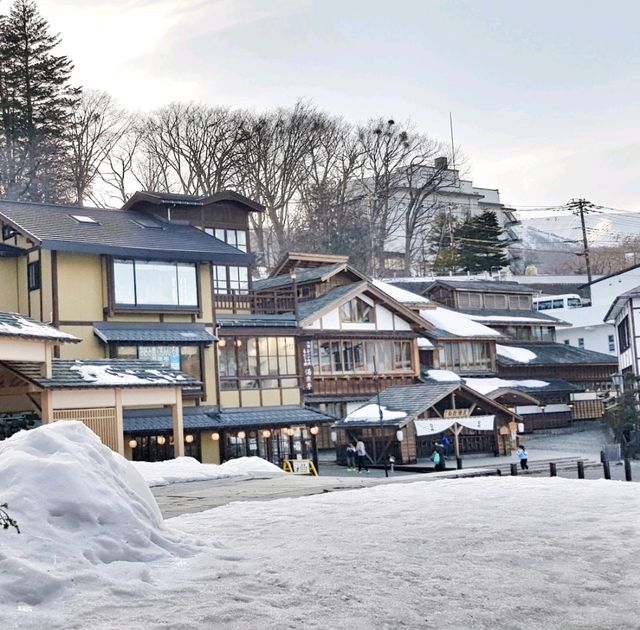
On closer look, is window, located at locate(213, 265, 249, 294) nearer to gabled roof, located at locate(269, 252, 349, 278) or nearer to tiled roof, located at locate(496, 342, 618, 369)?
gabled roof, located at locate(269, 252, 349, 278)

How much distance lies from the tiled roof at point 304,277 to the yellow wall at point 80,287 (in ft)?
46.1

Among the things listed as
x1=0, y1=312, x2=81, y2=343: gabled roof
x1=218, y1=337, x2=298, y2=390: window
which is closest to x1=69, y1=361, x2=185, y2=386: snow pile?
x1=0, y1=312, x2=81, y2=343: gabled roof

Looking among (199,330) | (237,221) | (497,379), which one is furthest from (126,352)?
(497,379)

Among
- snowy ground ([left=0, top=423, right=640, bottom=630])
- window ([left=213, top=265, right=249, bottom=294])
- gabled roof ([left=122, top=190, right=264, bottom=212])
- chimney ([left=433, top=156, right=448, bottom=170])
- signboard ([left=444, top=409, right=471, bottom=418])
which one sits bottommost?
snowy ground ([left=0, top=423, right=640, bottom=630])

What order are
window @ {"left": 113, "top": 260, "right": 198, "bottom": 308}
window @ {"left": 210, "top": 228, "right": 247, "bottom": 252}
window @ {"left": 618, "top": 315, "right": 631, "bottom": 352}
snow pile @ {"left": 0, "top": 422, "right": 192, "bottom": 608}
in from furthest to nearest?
window @ {"left": 618, "top": 315, "right": 631, "bottom": 352} < window @ {"left": 210, "top": 228, "right": 247, "bottom": 252} < window @ {"left": 113, "top": 260, "right": 198, "bottom": 308} < snow pile @ {"left": 0, "top": 422, "right": 192, "bottom": 608}

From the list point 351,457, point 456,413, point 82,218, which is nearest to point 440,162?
point 456,413

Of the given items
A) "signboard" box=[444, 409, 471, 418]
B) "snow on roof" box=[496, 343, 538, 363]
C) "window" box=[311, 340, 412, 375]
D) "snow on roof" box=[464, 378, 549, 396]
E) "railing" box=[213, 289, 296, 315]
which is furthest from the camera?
"snow on roof" box=[496, 343, 538, 363]

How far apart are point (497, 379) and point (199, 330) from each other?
22445mm

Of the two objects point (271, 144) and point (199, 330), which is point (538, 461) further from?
point (271, 144)

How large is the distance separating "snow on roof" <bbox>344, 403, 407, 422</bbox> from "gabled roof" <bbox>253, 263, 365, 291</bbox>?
8485mm

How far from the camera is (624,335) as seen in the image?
4591cm

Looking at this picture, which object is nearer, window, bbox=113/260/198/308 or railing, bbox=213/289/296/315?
window, bbox=113/260/198/308

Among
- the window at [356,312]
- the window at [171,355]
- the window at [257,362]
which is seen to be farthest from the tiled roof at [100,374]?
the window at [356,312]

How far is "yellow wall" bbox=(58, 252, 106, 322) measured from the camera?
104 ft
